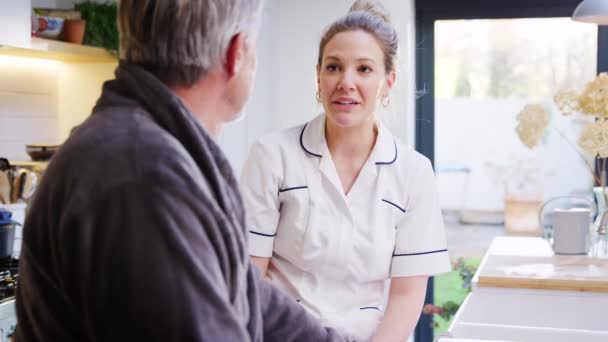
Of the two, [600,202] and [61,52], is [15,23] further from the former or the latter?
[600,202]

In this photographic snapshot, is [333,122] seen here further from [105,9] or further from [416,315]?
[105,9]

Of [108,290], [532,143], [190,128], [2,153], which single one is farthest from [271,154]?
[2,153]

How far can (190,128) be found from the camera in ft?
3.10

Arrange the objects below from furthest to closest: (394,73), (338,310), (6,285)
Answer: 1. (6,285)
2. (394,73)
3. (338,310)

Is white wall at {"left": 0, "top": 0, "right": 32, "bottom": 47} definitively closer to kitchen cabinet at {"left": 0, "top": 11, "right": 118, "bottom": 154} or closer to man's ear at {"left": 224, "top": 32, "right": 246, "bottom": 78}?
kitchen cabinet at {"left": 0, "top": 11, "right": 118, "bottom": 154}

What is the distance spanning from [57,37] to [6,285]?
1.13 metres

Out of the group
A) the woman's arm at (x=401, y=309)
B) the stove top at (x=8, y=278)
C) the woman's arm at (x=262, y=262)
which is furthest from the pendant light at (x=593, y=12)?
the stove top at (x=8, y=278)

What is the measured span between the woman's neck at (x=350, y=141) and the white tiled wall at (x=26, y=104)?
200 cm

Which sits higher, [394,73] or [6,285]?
[394,73]

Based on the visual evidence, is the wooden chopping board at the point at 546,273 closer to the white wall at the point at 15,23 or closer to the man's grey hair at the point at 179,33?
the white wall at the point at 15,23

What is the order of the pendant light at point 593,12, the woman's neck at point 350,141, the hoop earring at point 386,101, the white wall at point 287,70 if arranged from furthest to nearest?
the white wall at point 287,70, the pendant light at point 593,12, the hoop earring at point 386,101, the woman's neck at point 350,141

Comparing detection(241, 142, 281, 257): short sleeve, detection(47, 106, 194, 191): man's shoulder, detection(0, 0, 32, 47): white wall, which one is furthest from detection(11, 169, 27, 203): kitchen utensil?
detection(47, 106, 194, 191): man's shoulder

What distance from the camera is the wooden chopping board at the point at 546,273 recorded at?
2654 mm

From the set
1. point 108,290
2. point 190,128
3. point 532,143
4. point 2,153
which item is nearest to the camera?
point 108,290
